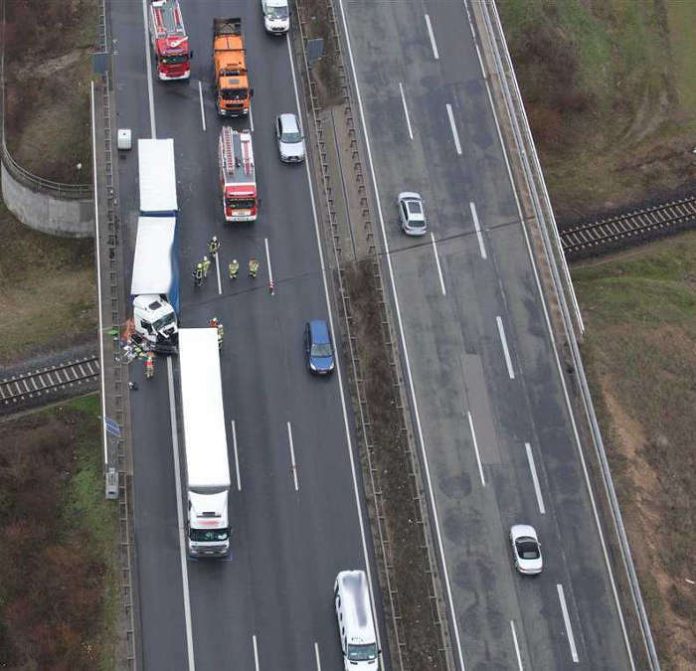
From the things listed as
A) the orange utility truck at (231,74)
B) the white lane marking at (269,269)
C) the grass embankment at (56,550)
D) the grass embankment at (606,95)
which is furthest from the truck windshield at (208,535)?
the grass embankment at (606,95)

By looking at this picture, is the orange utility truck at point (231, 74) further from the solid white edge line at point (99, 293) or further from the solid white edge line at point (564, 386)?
the solid white edge line at point (564, 386)

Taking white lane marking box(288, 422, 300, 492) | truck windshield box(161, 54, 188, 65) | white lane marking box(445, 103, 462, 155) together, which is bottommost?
white lane marking box(288, 422, 300, 492)

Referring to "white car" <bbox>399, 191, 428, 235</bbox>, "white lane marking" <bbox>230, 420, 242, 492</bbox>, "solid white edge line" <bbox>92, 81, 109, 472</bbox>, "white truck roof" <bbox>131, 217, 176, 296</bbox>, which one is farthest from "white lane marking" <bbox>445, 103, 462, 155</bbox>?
"white lane marking" <bbox>230, 420, 242, 492</bbox>

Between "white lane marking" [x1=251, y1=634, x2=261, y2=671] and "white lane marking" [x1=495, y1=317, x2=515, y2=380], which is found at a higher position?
"white lane marking" [x1=495, y1=317, x2=515, y2=380]

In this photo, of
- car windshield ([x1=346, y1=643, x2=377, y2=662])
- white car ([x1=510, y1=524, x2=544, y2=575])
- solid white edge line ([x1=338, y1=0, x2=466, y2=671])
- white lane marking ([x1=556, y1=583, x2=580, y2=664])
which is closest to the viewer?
car windshield ([x1=346, y1=643, x2=377, y2=662])

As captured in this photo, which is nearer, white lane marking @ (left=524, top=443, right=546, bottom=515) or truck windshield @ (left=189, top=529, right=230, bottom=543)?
truck windshield @ (left=189, top=529, right=230, bottom=543)

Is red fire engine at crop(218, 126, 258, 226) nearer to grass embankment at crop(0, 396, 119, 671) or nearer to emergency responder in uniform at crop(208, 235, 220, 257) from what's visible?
emergency responder in uniform at crop(208, 235, 220, 257)

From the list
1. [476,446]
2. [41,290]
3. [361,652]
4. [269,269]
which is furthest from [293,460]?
[41,290]

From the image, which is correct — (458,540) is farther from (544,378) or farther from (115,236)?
(115,236)
